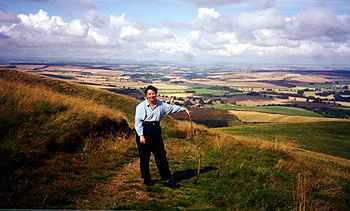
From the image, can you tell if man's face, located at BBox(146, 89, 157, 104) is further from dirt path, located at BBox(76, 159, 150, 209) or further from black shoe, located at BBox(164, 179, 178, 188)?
dirt path, located at BBox(76, 159, 150, 209)

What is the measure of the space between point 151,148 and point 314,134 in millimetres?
43090

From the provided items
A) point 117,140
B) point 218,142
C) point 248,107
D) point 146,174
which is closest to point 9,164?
point 146,174

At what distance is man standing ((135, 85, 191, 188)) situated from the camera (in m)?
8.83

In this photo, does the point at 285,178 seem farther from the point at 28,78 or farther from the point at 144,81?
the point at 144,81

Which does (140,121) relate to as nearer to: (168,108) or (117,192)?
(168,108)

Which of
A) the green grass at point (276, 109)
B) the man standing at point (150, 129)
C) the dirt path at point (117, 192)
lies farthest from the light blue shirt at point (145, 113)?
the green grass at point (276, 109)

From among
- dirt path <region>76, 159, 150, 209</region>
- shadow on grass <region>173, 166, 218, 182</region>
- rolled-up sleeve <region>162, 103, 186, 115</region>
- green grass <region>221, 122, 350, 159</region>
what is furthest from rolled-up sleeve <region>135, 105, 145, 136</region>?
green grass <region>221, 122, 350, 159</region>

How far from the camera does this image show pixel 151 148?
363 inches

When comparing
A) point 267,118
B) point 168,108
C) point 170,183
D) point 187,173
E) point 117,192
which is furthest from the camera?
point 267,118

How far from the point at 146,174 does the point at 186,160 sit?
3737 millimetres

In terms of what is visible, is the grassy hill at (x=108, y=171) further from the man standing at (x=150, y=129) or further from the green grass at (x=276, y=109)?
the green grass at (x=276, y=109)

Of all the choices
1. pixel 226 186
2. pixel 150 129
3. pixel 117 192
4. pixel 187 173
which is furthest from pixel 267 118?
pixel 117 192

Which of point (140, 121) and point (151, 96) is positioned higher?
point (151, 96)

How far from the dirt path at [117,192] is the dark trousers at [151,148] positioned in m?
0.48
